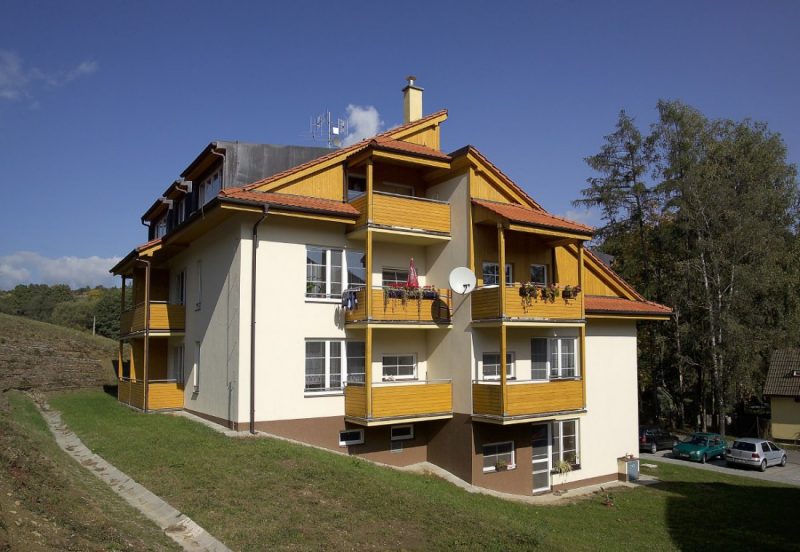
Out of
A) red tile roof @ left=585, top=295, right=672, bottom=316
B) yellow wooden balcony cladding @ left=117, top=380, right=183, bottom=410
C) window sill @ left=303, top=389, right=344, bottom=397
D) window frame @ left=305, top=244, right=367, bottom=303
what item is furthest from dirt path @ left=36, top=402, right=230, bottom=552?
red tile roof @ left=585, top=295, right=672, bottom=316

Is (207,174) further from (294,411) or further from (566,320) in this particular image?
(566,320)

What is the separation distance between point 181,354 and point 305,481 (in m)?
12.5

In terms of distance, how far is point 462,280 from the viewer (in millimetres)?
18094

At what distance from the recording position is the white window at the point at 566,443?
2075 centimetres

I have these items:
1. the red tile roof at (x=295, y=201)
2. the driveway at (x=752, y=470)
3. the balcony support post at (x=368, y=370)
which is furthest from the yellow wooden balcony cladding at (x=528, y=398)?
the driveway at (x=752, y=470)

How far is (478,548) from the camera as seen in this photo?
10.5 m

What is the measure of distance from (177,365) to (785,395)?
34934 millimetres

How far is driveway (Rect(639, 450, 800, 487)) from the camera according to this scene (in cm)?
2700

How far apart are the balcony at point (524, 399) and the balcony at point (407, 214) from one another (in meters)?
5.05

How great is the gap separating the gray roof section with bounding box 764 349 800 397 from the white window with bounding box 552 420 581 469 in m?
23.1

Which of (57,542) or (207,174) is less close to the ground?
(207,174)

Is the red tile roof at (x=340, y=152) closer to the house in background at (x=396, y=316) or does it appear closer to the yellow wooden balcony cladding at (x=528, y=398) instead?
the house in background at (x=396, y=316)

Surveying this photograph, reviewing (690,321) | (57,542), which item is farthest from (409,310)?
(690,321)

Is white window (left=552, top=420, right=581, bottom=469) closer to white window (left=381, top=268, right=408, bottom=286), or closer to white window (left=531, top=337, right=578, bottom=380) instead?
white window (left=531, top=337, right=578, bottom=380)
